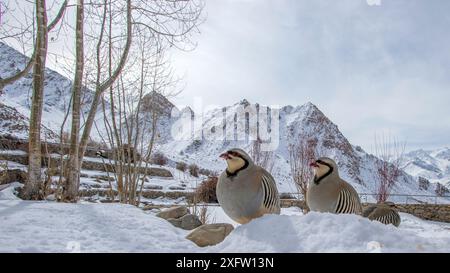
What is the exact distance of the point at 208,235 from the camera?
13.6 feet

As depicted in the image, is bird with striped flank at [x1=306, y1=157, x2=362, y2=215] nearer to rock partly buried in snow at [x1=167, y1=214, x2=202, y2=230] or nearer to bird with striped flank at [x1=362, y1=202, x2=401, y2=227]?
rock partly buried in snow at [x1=167, y1=214, x2=202, y2=230]

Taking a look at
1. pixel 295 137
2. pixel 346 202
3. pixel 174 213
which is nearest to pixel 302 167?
pixel 174 213

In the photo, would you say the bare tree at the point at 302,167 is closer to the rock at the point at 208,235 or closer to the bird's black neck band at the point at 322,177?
the rock at the point at 208,235

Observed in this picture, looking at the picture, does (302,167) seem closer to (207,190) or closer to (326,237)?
(207,190)

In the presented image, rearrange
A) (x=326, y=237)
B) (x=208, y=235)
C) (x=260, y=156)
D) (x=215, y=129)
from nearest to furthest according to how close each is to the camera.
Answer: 1. (x=326, y=237)
2. (x=208, y=235)
3. (x=260, y=156)
4. (x=215, y=129)

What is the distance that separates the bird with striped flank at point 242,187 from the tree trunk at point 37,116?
4.19m

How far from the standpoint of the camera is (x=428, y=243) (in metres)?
1.85

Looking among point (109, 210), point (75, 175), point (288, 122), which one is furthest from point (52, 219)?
point (288, 122)

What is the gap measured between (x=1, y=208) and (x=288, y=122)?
14050cm

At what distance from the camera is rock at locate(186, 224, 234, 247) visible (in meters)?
4.01

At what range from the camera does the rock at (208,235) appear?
401cm

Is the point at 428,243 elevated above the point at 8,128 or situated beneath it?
situated beneath
